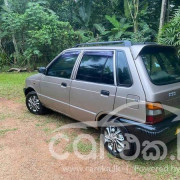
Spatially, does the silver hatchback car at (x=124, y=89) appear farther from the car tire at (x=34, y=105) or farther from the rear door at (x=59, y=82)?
the car tire at (x=34, y=105)

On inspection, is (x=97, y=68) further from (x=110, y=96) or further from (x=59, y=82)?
(x=59, y=82)

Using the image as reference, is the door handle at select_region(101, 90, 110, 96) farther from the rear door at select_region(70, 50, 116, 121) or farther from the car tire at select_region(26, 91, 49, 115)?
the car tire at select_region(26, 91, 49, 115)

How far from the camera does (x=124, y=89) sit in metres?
2.91

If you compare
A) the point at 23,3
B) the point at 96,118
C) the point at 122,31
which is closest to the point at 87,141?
the point at 96,118

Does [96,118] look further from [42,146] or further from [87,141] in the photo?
[42,146]

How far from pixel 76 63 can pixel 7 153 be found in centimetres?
195

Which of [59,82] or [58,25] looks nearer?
[59,82]

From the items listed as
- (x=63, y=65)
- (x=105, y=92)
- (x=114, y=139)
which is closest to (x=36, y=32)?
(x=63, y=65)

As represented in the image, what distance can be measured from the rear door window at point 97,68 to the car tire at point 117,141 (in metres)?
0.72

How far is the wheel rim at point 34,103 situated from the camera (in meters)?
4.88

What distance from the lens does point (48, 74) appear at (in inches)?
172

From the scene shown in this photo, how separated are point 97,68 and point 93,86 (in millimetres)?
310

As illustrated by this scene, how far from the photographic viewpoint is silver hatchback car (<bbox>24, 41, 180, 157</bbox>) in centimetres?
273

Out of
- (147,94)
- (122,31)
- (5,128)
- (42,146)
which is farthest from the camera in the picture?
(122,31)
